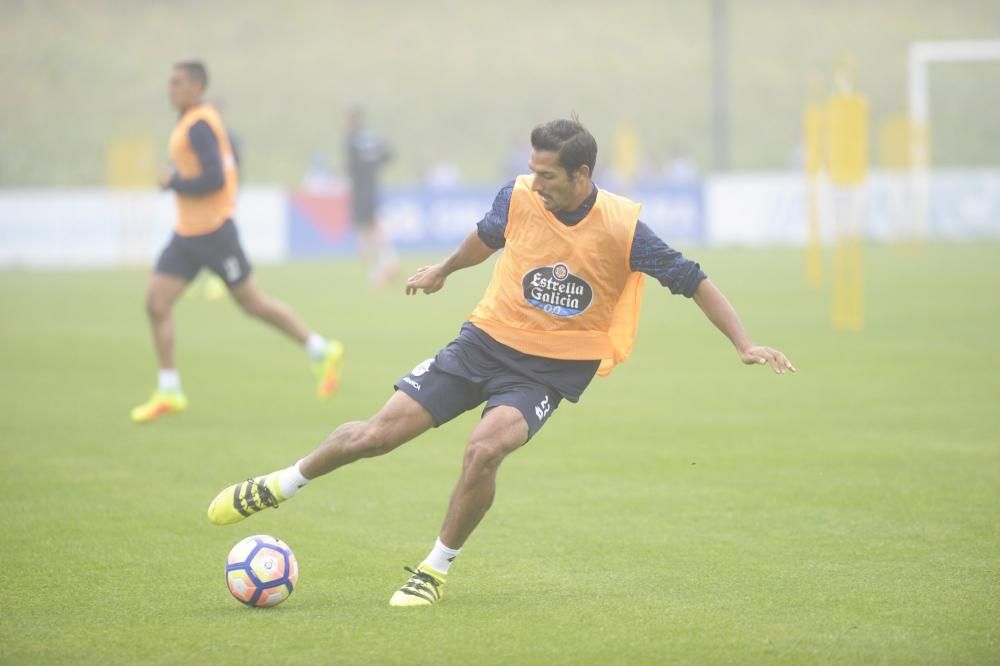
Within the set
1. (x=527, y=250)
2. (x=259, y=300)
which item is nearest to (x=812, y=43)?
(x=259, y=300)

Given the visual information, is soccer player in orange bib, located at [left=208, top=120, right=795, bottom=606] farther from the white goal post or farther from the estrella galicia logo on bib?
the white goal post

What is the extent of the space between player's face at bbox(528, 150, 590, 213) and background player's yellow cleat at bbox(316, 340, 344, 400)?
6.39 m

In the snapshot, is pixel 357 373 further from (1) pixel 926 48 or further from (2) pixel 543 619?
(1) pixel 926 48

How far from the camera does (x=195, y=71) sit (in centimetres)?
1171

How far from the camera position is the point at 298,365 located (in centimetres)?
1503

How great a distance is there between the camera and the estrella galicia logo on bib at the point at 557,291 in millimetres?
6434

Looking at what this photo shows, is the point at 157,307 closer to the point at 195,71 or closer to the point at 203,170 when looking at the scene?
the point at 203,170

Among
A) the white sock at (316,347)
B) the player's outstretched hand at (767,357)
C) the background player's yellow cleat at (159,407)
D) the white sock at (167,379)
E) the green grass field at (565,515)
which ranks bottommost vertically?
the green grass field at (565,515)

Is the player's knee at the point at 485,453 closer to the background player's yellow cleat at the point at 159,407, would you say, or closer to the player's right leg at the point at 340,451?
the player's right leg at the point at 340,451

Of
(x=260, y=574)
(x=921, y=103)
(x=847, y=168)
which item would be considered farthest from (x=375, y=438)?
(x=921, y=103)

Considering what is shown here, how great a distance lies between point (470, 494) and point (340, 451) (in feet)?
2.04

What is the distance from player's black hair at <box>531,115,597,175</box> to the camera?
617cm

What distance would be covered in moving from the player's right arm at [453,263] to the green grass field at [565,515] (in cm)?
132

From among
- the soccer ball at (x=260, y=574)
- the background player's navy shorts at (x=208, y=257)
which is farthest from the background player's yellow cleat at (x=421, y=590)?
the background player's navy shorts at (x=208, y=257)
